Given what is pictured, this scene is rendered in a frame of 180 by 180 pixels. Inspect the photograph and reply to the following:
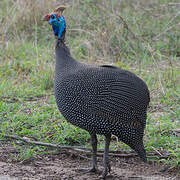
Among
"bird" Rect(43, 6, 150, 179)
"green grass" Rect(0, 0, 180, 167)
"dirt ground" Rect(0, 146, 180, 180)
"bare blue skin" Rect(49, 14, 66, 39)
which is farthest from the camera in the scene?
"green grass" Rect(0, 0, 180, 167)

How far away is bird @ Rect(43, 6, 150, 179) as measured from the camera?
317 centimetres

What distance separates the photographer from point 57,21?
3.52 meters

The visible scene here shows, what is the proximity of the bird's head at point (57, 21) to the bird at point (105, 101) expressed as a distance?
444 millimetres

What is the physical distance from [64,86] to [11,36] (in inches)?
146

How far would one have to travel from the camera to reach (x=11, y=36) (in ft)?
21.9

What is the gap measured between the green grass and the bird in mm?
583

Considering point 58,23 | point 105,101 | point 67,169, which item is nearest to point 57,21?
point 58,23

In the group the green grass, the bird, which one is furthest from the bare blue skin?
the green grass

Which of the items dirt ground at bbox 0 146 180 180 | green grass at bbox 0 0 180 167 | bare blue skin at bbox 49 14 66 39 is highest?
bare blue skin at bbox 49 14 66 39

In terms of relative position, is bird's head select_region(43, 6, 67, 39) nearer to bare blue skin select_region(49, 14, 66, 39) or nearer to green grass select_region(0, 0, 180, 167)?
bare blue skin select_region(49, 14, 66, 39)

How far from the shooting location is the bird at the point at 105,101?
3.17 metres

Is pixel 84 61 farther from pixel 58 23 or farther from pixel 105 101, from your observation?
pixel 105 101

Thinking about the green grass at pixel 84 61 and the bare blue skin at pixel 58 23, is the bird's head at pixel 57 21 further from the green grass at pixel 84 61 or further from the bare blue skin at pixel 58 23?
the green grass at pixel 84 61

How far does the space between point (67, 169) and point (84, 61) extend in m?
2.74
